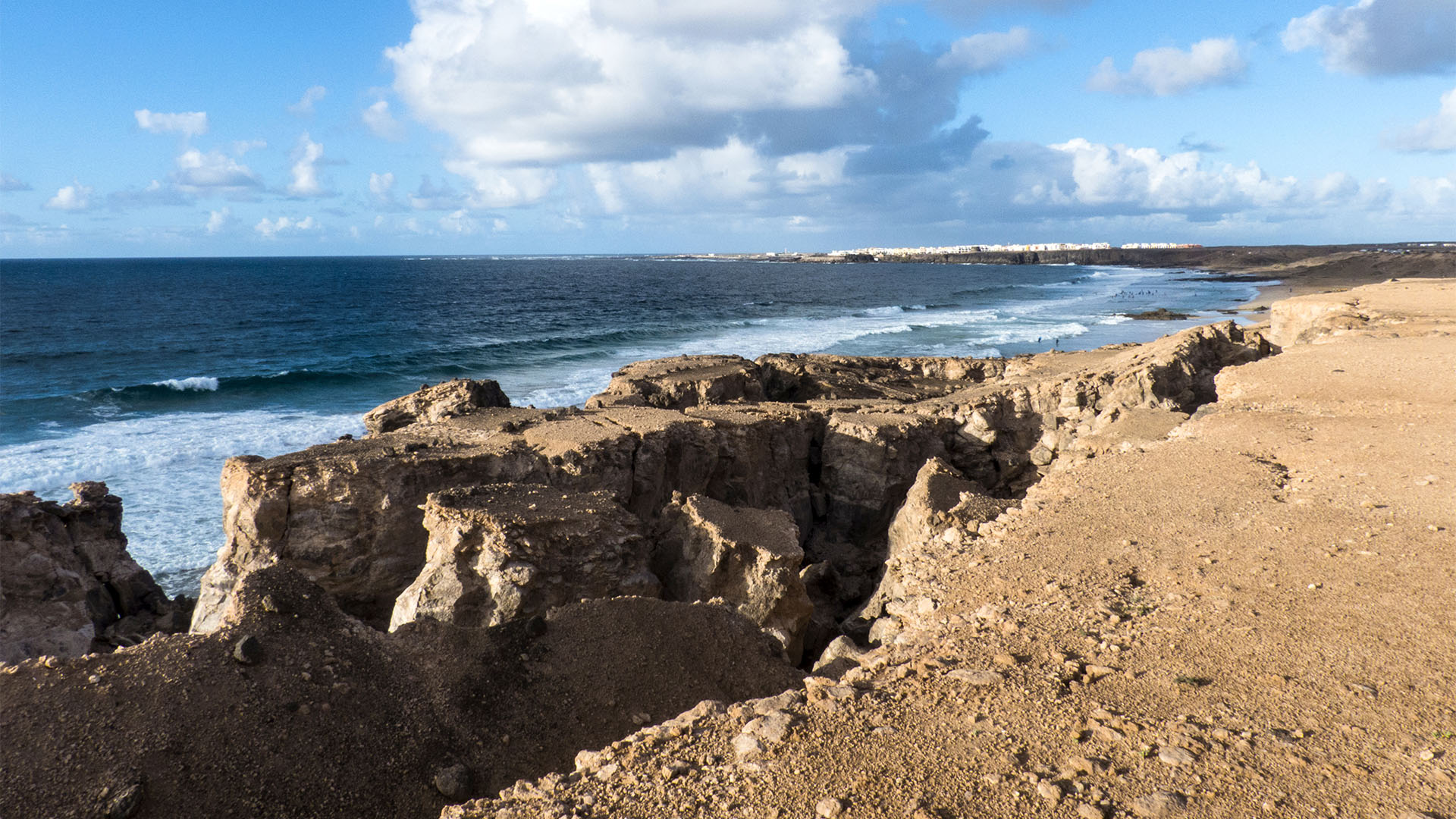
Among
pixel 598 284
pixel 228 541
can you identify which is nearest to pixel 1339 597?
pixel 228 541

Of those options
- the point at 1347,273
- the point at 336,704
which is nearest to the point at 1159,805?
the point at 336,704

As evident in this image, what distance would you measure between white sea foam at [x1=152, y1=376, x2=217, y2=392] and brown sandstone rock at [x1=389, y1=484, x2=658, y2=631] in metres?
28.8

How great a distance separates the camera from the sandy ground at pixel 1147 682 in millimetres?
3551

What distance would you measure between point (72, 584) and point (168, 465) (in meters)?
12.3

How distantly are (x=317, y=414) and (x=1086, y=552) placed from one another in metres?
26.0

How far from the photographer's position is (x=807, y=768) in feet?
12.5

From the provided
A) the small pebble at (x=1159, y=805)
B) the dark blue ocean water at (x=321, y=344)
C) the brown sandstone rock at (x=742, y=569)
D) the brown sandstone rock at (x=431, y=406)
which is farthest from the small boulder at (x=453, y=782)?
the dark blue ocean water at (x=321, y=344)

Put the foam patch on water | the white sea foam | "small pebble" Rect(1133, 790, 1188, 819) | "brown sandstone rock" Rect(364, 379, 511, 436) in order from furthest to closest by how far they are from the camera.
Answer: the white sea foam < the foam patch on water < "brown sandstone rock" Rect(364, 379, 511, 436) < "small pebble" Rect(1133, 790, 1188, 819)

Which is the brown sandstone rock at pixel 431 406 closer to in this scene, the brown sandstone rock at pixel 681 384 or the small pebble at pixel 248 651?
the brown sandstone rock at pixel 681 384

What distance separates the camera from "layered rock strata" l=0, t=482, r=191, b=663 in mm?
8375

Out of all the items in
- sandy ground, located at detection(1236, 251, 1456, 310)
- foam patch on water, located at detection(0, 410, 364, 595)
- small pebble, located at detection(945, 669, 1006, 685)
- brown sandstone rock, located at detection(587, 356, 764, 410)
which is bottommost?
foam patch on water, located at detection(0, 410, 364, 595)

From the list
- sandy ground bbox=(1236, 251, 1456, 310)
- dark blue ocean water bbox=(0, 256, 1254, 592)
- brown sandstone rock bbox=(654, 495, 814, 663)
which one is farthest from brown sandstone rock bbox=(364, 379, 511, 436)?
sandy ground bbox=(1236, 251, 1456, 310)

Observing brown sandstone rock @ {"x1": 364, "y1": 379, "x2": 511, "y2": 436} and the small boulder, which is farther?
brown sandstone rock @ {"x1": 364, "y1": 379, "x2": 511, "y2": 436}

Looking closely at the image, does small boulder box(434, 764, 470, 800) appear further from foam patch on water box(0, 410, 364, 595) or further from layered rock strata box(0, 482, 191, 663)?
foam patch on water box(0, 410, 364, 595)
